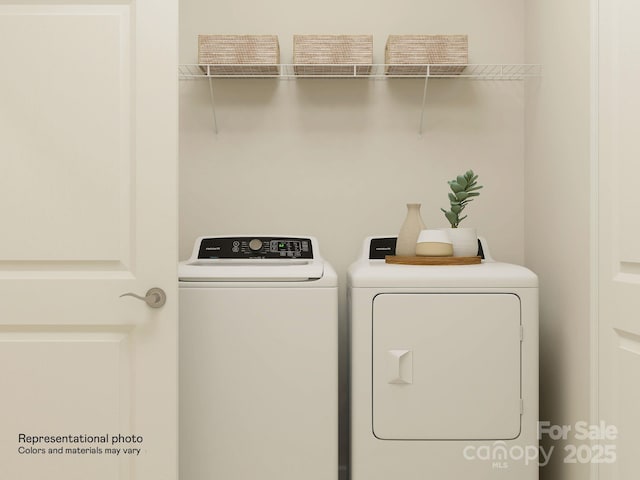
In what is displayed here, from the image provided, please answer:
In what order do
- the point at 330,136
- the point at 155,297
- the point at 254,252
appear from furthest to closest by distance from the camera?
the point at 330,136
the point at 254,252
the point at 155,297

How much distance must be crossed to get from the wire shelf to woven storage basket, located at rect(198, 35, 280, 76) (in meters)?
0.02

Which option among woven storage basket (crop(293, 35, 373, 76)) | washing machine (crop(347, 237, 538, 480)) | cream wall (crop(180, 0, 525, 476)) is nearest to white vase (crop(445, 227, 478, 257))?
washing machine (crop(347, 237, 538, 480))

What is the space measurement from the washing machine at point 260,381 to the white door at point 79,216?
0.10 m

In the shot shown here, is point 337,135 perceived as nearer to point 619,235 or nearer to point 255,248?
point 255,248

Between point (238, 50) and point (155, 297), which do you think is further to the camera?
point (238, 50)

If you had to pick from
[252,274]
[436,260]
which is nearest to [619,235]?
[436,260]

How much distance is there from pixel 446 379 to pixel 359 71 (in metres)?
1.26

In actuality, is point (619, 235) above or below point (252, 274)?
above

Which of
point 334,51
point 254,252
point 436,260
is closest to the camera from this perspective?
point 436,260

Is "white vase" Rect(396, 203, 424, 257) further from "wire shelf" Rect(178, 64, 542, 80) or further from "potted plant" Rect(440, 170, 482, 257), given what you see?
"wire shelf" Rect(178, 64, 542, 80)

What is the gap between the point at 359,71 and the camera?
97.3 inches

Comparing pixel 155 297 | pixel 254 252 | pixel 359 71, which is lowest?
pixel 155 297

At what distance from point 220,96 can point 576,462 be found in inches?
73.9

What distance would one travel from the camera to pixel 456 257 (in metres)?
2.10
